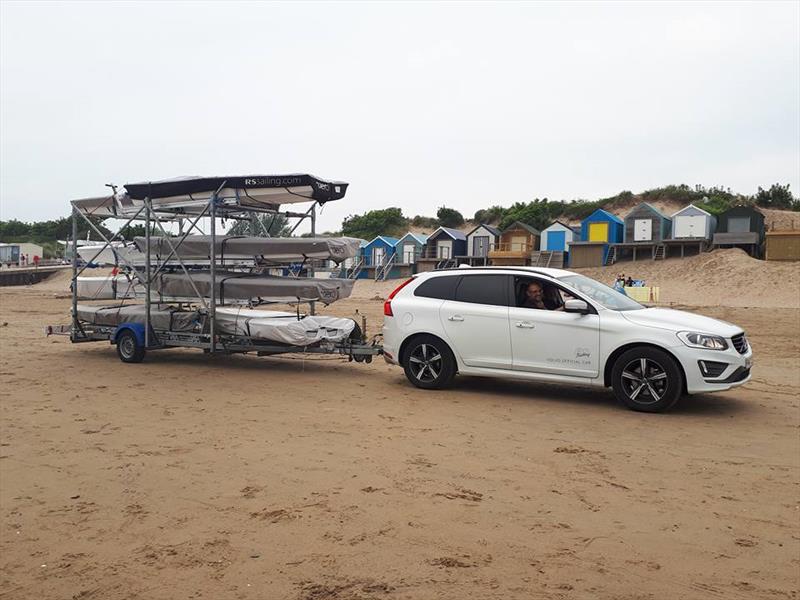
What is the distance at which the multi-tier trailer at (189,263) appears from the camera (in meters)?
11.2

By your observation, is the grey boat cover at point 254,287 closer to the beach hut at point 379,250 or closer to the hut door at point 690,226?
the hut door at point 690,226

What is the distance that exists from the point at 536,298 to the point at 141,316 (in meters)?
7.30

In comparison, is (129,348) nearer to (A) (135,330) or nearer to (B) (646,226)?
(A) (135,330)

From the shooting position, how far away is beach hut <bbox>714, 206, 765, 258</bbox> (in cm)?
4341

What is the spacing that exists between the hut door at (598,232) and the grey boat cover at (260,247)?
3889 centimetres

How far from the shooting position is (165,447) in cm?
665

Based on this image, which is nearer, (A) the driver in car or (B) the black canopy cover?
(A) the driver in car

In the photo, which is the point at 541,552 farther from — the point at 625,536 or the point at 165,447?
the point at 165,447

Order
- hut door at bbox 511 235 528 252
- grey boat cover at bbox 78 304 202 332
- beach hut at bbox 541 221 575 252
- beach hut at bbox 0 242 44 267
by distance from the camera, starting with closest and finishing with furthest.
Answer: grey boat cover at bbox 78 304 202 332 < beach hut at bbox 541 221 575 252 < hut door at bbox 511 235 528 252 < beach hut at bbox 0 242 44 267

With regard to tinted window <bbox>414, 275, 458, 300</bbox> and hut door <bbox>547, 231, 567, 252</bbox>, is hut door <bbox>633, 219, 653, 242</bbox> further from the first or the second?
tinted window <bbox>414, 275, 458, 300</bbox>

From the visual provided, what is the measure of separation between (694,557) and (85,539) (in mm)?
3715

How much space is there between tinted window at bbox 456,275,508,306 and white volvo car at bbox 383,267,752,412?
0.01 m

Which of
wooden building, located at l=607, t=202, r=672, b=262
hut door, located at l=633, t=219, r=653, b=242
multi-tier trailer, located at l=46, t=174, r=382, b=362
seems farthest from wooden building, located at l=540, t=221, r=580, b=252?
multi-tier trailer, located at l=46, t=174, r=382, b=362

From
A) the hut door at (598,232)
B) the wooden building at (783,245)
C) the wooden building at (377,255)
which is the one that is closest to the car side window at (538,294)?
the wooden building at (783,245)
